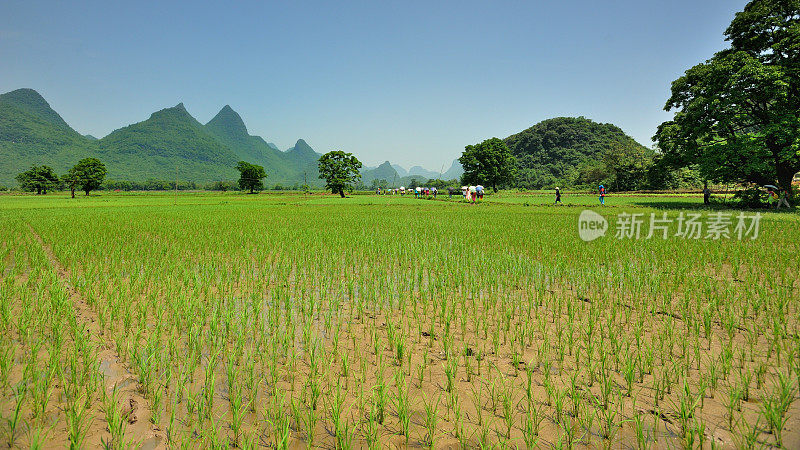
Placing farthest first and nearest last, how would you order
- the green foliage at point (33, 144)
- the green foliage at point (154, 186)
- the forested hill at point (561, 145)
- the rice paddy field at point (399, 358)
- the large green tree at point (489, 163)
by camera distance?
the green foliage at point (33, 144) < the green foliage at point (154, 186) < the forested hill at point (561, 145) < the large green tree at point (489, 163) < the rice paddy field at point (399, 358)

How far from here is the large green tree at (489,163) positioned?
60906mm

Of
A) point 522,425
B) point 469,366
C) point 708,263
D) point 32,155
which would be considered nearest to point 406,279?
point 469,366

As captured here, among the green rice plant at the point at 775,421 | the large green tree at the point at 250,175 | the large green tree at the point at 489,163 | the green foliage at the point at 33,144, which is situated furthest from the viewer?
the green foliage at the point at 33,144

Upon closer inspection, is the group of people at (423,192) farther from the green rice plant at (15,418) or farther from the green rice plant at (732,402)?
the green rice plant at (15,418)

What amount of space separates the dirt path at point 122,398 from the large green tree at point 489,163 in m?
60.5

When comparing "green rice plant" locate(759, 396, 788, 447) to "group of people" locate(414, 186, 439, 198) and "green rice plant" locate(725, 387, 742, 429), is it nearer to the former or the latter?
"green rice plant" locate(725, 387, 742, 429)

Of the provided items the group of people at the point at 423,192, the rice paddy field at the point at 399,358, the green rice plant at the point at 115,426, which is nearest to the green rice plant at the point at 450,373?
the rice paddy field at the point at 399,358

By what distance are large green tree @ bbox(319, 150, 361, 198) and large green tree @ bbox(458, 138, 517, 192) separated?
74.2 ft

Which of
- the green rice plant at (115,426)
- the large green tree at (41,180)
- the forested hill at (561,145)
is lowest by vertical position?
the green rice plant at (115,426)

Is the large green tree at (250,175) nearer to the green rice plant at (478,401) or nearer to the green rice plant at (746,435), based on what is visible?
the green rice plant at (478,401)

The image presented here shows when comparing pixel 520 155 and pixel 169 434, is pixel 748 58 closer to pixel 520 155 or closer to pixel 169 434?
pixel 169 434

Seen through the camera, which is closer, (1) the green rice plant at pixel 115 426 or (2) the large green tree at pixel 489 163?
(1) the green rice plant at pixel 115 426

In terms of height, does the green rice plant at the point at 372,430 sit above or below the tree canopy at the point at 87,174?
below

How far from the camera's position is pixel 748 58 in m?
18.4
